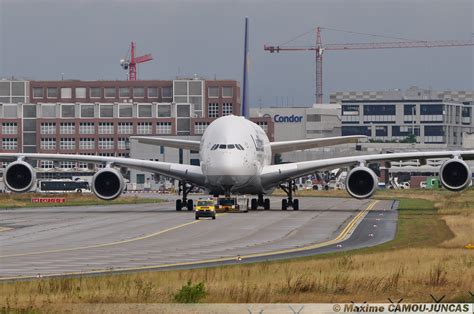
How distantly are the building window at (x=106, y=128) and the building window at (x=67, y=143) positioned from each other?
Result: 4419 mm

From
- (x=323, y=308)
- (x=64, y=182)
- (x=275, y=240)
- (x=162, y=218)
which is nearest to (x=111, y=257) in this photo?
(x=275, y=240)

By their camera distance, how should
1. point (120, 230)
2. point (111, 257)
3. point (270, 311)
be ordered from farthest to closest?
point (120, 230) → point (111, 257) → point (270, 311)

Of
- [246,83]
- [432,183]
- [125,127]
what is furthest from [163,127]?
[246,83]

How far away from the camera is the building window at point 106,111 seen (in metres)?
188

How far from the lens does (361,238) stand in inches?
1955

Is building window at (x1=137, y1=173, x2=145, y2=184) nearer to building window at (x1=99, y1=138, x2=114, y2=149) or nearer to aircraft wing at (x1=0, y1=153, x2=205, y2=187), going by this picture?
building window at (x1=99, y1=138, x2=114, y2=149)

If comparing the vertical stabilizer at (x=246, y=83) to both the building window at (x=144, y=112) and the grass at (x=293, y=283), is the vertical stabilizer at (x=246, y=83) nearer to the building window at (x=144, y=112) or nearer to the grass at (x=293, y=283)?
the grass at (x=293, y=283)

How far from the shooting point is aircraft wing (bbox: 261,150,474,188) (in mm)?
69250

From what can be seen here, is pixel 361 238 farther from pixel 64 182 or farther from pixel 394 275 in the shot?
pixel 64 182

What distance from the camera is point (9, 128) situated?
192000 millimetres

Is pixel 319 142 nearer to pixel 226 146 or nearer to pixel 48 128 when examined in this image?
pixel 226 146

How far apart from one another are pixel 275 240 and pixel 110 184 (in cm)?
2511

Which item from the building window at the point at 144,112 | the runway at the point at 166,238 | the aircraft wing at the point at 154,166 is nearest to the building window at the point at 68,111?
the building window at the point at 144,112

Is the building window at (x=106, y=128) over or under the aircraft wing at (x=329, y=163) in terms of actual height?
over
